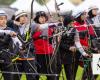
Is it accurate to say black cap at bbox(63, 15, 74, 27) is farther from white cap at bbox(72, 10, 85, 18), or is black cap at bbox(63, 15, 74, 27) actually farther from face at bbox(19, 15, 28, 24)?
face at bbox(19, 15, 28, 24)

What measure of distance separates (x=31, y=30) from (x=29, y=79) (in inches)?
38.2

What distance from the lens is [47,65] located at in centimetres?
1272

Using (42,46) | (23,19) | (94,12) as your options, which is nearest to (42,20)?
(23,19)

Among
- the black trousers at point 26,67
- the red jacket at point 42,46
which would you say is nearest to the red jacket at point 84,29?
the red jacket at point 42,46

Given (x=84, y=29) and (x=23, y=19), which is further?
(x=84, y=29)

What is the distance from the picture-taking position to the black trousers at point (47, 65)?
12.7m

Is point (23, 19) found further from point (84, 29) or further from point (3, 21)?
point (84, 29)

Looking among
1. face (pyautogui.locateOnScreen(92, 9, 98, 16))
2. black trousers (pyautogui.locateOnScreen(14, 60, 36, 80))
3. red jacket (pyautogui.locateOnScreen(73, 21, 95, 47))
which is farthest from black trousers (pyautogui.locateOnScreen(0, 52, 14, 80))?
face (pyautogui.locateOnScreen(92, 9, 98, 16))

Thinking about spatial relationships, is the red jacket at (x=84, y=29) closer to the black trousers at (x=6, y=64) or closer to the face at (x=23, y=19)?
the face at (x=23, y=19)

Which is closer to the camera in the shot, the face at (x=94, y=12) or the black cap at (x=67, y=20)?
the black cap at (x=67, y=20)

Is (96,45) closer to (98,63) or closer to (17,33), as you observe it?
(98,63)

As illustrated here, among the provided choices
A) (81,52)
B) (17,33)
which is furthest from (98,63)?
(17,33)

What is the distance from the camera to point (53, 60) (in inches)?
500

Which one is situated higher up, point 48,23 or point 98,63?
point 48,23
